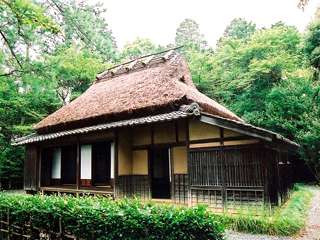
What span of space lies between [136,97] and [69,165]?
5320 millimetres

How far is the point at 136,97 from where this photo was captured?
30.1ft

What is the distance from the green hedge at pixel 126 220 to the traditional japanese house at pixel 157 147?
10.6 ft

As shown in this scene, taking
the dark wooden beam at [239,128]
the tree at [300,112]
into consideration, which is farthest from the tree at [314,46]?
the dark wooden beam at [239,128]

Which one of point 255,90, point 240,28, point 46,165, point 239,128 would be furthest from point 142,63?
point 240,28

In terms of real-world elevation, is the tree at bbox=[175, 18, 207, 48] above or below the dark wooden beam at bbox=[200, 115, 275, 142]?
above

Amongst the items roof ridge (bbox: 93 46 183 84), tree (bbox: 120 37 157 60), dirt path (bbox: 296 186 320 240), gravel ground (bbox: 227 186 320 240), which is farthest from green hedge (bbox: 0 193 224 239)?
tree (bbox: 120 37 157 60)

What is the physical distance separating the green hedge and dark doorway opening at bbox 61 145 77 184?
24.7 feet

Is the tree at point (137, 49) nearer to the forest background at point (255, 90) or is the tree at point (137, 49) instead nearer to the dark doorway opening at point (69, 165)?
the forest background at point (255, 90)

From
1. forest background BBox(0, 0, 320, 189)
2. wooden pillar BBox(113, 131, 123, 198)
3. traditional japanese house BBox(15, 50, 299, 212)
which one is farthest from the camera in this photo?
forest background BBox(0, 0, 320, 189)

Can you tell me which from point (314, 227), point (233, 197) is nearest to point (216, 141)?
point (233, 197)

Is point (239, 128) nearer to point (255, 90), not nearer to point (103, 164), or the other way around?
point (103, 164)

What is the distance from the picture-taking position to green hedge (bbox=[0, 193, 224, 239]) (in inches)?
133

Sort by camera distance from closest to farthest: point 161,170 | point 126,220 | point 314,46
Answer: point 126,220
point 161,170
point 314,46

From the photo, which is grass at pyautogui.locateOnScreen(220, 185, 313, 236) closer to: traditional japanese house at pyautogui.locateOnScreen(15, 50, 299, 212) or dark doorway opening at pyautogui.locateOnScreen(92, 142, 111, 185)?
traditional japanese house at pyautogui.locateOnScreen(15, 50, 299, 212)
